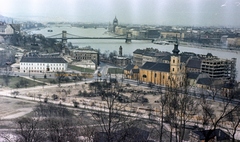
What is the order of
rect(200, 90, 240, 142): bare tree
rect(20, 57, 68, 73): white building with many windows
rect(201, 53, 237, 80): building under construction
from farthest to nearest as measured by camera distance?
1. rect(20, 57, 68, 73): white building with many windows
2. rect(201, 53, 237, 80): building under construction
3. rect(200, 90, 240, 142): bare tree

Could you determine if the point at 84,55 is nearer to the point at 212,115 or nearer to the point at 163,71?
the point at 163,71

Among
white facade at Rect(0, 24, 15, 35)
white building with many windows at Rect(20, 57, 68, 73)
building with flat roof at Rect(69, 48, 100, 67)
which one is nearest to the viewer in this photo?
white building with many windows at Rect(20, 57, 68, 73)

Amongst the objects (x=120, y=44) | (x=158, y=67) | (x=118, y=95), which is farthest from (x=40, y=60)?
(x=120, y=44)

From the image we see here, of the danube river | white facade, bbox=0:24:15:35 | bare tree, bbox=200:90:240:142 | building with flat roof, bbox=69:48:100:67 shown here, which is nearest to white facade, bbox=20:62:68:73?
building with flat roof, bbox=69:48:100:67

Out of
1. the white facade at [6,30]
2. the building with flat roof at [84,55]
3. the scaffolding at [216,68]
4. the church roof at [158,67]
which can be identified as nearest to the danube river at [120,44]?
the scaffolding at [216,68]

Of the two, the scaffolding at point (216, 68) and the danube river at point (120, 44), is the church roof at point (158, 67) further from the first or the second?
the danube river at point (120, 44)

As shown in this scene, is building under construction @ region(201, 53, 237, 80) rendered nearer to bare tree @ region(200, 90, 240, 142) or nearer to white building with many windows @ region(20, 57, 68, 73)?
bare tree @ region(200, 90, 240, 142)

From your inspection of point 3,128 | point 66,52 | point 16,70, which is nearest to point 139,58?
point 66,52

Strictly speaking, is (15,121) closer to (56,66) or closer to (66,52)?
(56,66)

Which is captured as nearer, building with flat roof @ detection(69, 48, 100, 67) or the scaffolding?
the scaffolding
